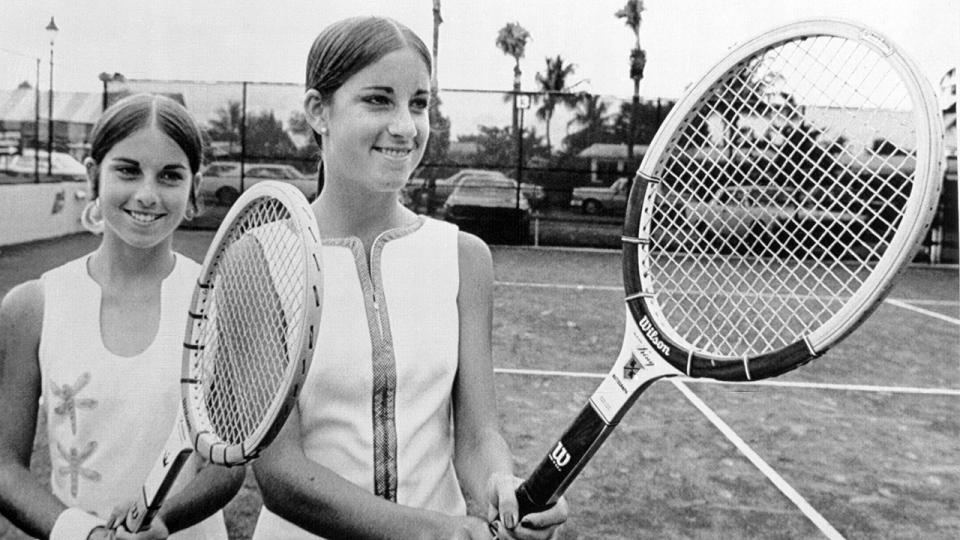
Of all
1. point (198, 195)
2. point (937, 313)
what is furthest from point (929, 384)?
point (198, 195)

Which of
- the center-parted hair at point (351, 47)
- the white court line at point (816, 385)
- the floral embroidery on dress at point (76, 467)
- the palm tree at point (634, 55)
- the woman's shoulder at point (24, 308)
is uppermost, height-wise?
the palm tree at point (634, 55)

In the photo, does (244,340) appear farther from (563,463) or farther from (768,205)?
(768,205)

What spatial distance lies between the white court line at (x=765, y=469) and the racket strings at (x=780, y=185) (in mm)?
2406

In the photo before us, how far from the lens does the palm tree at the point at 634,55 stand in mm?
18344

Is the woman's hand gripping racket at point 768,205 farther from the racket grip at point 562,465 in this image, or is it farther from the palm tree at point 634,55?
the palm tree at point 634,55

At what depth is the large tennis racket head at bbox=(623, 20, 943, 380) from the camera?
1.34 meters

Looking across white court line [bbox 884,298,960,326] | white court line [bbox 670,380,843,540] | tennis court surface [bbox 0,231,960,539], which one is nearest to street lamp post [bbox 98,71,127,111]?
tennis court surface [bbox 0,231,960,539]

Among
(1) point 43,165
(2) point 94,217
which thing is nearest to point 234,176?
(1) point 43,165

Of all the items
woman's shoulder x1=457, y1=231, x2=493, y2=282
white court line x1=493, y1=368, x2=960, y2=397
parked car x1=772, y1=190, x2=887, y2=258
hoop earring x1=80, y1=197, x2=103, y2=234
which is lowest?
white court line x1=493, y1=368, x2=960, y2=397

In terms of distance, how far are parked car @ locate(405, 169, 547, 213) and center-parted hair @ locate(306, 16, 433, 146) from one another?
53.2 ft

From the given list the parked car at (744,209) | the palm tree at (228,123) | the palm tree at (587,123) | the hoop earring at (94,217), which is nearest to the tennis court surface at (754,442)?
the hoop earring at (94,217)

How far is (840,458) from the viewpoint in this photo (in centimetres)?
514

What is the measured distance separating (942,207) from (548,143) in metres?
6.58

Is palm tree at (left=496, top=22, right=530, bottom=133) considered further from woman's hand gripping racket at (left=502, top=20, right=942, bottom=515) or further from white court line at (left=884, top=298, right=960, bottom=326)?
woman's hand gripping racket at (left=502, top=20, right=942, bottom=515)
